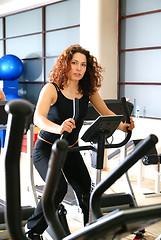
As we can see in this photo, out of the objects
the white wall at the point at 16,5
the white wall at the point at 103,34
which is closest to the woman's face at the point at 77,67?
the white wall at the point at 103,34

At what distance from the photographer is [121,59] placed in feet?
18.2

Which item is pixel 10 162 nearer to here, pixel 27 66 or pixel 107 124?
pixel 107 124

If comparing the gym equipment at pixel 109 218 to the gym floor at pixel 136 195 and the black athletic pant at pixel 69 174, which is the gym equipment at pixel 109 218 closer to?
the black athletic pant at pixel 69 174

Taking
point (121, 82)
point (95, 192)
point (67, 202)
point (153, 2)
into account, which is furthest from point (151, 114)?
point (95, 192)

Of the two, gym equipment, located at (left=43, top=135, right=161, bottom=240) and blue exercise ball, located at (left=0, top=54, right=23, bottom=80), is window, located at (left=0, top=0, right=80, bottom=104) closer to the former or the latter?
blue exercise ball, located at (left=0, top=54, right=23, bottom=80)

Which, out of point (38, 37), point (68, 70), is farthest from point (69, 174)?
point (38, 37)

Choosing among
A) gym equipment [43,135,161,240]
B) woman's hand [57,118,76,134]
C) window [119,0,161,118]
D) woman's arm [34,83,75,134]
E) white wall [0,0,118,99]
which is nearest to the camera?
gym equipment [43,135,161,240]

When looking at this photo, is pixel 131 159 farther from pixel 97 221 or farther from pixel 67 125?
pixel 67 125

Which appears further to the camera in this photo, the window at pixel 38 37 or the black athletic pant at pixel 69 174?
the window at pixel 38 37

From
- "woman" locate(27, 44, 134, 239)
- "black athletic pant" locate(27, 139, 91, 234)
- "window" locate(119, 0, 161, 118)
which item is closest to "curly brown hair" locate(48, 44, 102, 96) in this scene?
"woman" locate(27, 44, 134, 239)

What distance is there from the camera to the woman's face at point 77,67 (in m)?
2.34

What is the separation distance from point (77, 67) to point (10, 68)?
5.06 meters

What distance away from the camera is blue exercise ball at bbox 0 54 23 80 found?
717 centimetres

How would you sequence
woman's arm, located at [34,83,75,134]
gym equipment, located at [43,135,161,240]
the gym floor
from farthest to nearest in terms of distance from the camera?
the gym floor < woman's arm, located at [34,83,75,134] < gym equipment, located at [43,135,161,240]
